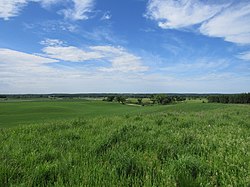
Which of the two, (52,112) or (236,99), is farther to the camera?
(236,99)

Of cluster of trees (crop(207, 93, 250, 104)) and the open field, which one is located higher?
Result: cluster of trees (crop(207, 93, 250, 104))

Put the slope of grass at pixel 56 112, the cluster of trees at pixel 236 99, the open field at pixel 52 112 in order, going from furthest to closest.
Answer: the cluster of trees at pixel 236 99 < the slope of grass at pixel 56 112 < the open field at pixel 52 112

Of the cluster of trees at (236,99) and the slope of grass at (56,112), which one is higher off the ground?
the cluster of trees at (236,99)

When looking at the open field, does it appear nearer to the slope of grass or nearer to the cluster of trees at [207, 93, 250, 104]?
the slope of grass

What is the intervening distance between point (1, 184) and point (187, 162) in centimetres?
300

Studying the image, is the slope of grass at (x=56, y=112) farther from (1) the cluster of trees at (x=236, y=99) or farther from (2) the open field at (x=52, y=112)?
(1) the cluster of trees at (x=236, y=99)

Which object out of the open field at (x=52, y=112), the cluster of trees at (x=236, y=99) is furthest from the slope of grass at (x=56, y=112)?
the cluster of trees at (x=236, y=99)

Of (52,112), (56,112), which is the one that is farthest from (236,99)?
(52,112)

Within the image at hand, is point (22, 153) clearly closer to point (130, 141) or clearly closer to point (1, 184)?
point (1, 184)

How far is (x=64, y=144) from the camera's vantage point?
21.6 ft

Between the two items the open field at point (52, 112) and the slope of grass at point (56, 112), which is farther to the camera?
the slope of grass at point (56, 112)

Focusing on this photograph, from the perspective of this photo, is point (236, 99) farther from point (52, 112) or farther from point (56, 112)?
point (52, 112)

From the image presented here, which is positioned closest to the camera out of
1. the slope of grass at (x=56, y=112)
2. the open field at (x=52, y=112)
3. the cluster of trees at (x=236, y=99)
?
the open field at (x=52, y=112)

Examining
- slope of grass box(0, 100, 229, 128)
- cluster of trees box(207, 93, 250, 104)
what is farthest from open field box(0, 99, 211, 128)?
cluster of trees box(207, 93, 250, 104)
